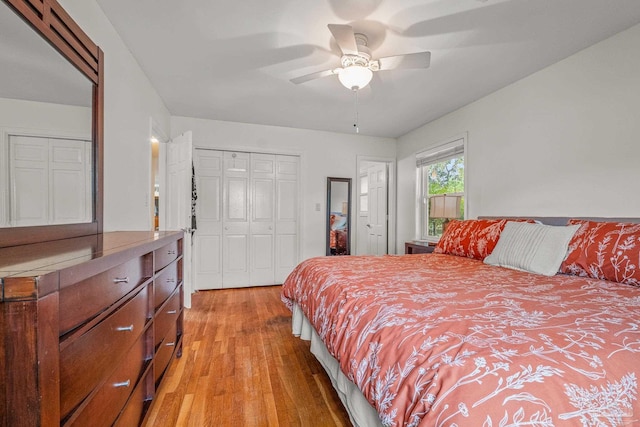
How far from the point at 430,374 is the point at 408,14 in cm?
206

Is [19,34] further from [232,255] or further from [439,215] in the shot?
[439,215]

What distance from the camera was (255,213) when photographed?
4.28 m

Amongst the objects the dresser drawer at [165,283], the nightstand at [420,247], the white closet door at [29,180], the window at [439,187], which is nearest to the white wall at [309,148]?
the window at [439,187]

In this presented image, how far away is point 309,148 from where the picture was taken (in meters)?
4.44

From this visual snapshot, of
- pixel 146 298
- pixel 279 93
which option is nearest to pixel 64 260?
pixel 146 298

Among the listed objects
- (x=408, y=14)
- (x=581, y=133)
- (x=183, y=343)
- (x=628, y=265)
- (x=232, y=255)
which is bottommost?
(x=183, y=343)

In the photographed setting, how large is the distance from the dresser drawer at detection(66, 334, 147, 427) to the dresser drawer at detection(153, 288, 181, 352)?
222 mm

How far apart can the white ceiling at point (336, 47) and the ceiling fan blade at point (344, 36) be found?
18 cm

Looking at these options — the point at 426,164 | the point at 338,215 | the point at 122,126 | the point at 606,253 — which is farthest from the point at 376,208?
the point at 122,126

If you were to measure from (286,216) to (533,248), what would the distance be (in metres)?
3.15

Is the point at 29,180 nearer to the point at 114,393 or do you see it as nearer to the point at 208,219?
the point at 114,393

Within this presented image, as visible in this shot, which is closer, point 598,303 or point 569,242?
point 598,303

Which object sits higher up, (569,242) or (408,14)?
(408,14)

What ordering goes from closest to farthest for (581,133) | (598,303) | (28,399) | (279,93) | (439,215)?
1. (28,399)
2. (598,303)
3. (581,133)
4. (279,93)
5. (439,215)
